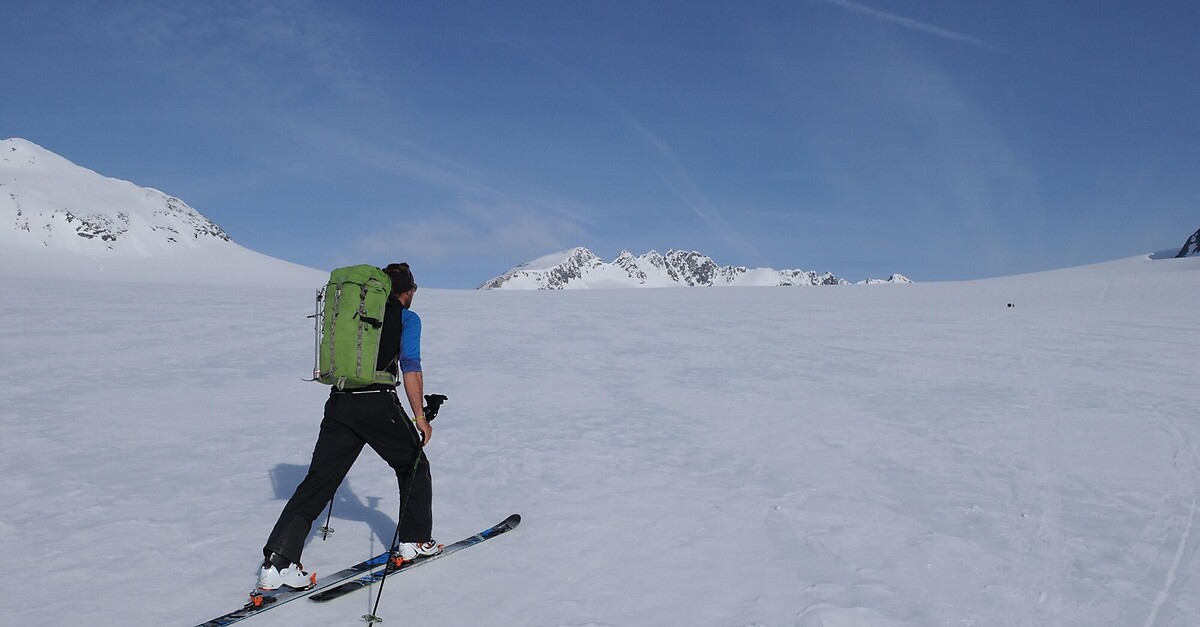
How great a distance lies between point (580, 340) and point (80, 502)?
13.3 meters

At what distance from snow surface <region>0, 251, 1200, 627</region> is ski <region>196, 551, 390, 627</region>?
10 cm

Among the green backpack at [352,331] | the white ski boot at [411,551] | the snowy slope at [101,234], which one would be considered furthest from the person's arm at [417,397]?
the snowy slope at [101,234]

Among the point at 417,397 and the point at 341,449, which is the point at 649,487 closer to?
the point at 417,397

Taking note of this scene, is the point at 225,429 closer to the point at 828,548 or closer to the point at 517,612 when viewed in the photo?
the point at 517,612

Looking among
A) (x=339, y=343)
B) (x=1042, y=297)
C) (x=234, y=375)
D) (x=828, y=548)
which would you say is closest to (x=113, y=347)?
(x=234, y=375)

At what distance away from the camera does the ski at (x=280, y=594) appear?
12.5 feet

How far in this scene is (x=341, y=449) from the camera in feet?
14.1

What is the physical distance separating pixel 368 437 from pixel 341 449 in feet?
0.61

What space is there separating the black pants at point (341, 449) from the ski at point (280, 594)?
0.68 ft

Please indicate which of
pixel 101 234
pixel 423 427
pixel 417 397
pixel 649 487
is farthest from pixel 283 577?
pixel 101 234

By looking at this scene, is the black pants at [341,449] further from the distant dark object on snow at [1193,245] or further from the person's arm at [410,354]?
the distant dark object on snow at [1193,245]

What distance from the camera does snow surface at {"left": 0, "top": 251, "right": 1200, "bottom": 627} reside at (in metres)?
4.27

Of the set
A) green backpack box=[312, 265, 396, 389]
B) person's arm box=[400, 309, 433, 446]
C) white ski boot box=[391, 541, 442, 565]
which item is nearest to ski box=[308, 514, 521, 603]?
white ski boot box=[391, 541, 442, 565]

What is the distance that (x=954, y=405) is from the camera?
1047 centimetres
